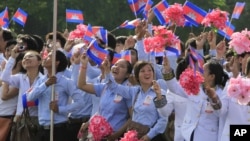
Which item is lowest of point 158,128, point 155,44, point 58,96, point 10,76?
point 158,128

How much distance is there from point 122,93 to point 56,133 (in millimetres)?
1123

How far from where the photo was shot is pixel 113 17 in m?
30.7

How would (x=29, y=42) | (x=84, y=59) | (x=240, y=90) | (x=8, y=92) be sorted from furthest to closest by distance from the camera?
1. (x=29, y=42)
2. (x=8, y=92)
3. (x=84, y=59)
4. (x=240, y=90)

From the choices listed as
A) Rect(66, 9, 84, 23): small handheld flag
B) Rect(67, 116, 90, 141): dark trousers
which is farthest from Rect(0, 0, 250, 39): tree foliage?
Rect(67, 116, 90, 141): dark trousers

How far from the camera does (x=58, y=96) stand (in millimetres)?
8844

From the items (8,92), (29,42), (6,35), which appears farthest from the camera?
(6,35)

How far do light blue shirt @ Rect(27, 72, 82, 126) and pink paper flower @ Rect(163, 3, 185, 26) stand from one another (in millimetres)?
1295

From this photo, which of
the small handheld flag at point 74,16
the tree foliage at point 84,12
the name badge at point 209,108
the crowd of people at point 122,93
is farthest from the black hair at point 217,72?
the tree foliage at point 84,12

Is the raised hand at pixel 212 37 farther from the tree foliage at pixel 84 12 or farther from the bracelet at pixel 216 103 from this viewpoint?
the tree foliage at pixel 84 12

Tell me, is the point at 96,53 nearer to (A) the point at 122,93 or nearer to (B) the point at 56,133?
(A) the point at 122,93

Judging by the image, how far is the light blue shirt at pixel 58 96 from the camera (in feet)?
28.7

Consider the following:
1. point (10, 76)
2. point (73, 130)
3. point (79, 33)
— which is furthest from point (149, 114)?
point (79, 33)

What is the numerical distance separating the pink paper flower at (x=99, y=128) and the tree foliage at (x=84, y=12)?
20059 mm

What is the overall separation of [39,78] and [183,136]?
214 cm
